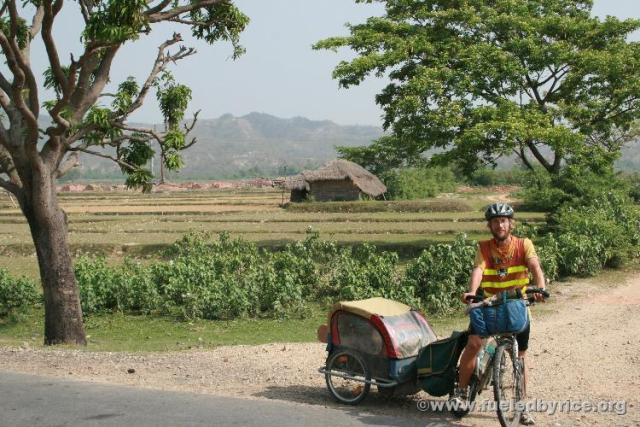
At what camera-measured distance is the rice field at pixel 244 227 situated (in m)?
24.1

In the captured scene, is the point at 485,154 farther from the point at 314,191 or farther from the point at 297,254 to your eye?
the point at 314,191

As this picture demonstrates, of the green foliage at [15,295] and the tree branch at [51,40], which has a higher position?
the tree branch at [51,40]

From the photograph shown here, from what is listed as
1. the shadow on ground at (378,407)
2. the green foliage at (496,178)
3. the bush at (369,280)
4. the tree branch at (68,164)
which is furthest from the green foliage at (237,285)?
the green foliage at (496,178)

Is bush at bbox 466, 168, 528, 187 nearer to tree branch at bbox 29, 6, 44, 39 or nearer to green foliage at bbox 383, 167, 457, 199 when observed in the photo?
green foliage at bbox 383, 167, 457, 199

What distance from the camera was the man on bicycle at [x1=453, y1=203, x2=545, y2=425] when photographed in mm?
6277

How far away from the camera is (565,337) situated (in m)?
10.5

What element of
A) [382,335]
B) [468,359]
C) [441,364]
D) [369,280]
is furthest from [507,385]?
[369,280]

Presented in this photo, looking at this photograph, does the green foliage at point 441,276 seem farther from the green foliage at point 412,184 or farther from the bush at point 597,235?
the green foliage at point 412,184

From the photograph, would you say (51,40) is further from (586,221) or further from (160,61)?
(586,221)

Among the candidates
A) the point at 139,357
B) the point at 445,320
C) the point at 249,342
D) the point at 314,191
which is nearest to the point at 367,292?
the point at 445,320

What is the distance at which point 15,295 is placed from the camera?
51.0 ft

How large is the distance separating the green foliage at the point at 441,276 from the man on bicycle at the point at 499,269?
7.54 meters

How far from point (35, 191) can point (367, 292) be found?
6036 mm

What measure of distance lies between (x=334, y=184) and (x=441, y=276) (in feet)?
106
